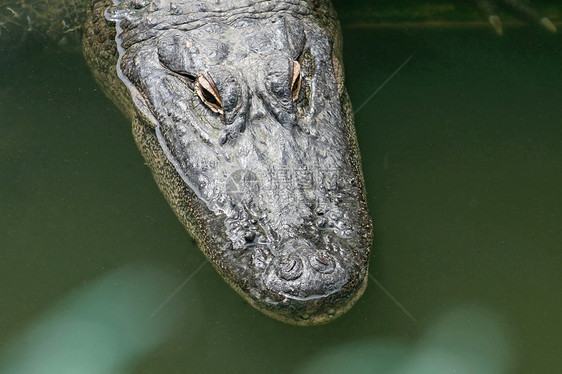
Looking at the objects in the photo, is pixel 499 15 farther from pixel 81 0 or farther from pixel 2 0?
pixel 2 0

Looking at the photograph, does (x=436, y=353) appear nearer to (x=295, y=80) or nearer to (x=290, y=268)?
(x=290, y=268)

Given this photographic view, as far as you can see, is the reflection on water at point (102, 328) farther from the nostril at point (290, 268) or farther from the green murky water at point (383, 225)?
the nostril at point (290, 268)

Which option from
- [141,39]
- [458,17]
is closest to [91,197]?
[141,39]

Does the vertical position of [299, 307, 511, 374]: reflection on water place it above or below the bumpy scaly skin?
below

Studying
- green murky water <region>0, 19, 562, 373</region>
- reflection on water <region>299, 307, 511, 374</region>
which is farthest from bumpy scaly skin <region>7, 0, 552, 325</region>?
reflection on water <region>299, 307, 511, 374</region>

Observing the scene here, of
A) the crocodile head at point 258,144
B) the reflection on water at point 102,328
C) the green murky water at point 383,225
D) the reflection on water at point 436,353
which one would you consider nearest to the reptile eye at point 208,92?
the crocodile head at point 258,144

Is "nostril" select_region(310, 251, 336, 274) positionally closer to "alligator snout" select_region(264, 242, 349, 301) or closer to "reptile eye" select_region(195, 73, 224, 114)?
"alligator snout" select_region(264, 242, 349, 301)
